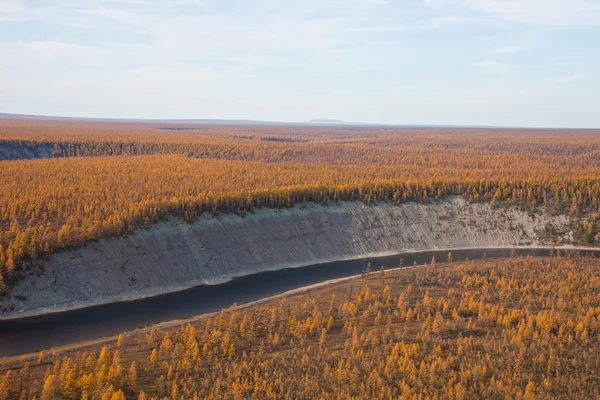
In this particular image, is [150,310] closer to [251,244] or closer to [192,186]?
[251,244]

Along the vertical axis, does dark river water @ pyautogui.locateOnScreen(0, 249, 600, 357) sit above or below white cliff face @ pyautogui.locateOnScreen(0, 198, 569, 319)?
below

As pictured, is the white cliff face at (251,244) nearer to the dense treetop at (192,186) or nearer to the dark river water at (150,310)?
the dark river water at (150,310)

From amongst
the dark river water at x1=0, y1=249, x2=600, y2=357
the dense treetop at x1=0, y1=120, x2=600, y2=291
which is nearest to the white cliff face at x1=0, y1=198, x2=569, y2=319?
the dark river water at x1=0, y1=249, x2=600, y2=357

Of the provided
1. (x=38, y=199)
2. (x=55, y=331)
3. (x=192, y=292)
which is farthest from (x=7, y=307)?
(x=38, y=199)

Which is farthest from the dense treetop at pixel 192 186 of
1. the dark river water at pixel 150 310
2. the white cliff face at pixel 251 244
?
the dark river water at pixel 150 310

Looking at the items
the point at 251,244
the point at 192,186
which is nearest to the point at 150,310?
the point at 251,244

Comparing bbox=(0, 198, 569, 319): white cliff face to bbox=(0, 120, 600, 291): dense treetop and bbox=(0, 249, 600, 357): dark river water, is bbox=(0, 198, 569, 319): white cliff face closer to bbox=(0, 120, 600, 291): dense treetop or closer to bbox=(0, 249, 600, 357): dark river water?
bbox=(0, 249, 600, 357): dark river water
